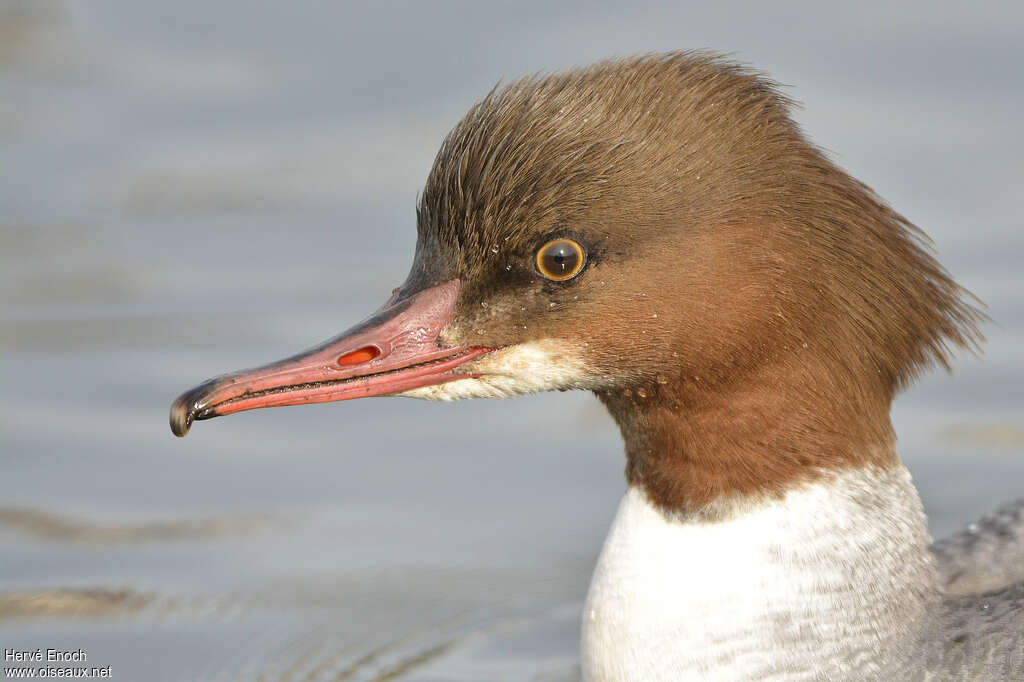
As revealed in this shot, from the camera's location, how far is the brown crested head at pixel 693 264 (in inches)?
158

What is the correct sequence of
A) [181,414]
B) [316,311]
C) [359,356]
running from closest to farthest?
[181,414]
[359,356]
[316,311]

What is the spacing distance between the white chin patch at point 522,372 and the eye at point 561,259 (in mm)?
168

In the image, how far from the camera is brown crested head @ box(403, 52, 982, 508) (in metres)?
4.02

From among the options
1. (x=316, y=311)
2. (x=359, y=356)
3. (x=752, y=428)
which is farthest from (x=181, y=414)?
(x=316, y=311)

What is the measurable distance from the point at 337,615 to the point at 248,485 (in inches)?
27.5

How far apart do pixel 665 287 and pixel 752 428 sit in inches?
15.6

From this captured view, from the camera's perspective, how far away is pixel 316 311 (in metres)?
6.76

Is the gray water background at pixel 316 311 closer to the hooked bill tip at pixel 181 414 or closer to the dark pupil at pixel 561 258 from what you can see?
the hooked bill tip at pixel 181 414

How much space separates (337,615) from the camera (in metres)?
5.70

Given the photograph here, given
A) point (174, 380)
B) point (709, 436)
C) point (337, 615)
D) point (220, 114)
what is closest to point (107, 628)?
point (337, 615)

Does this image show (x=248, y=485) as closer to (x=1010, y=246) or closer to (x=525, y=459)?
(x=525, y=459)

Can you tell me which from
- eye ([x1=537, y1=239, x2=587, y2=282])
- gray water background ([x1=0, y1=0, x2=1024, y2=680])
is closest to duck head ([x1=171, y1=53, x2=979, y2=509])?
eye ([x1=537, y1=239, x2=587, y2=282])

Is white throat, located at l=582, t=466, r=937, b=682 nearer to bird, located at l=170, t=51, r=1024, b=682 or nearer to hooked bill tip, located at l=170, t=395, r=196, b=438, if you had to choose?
bird, located at l=170, t=51, r=1024, b=682

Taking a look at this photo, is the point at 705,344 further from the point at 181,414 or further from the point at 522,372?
the point at 181,414
